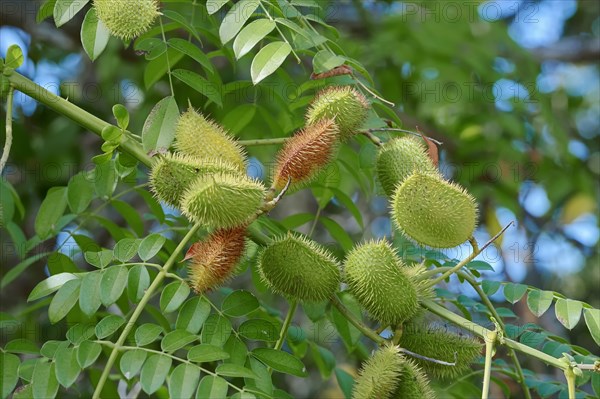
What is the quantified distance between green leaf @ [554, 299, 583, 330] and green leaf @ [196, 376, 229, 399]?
0.95m

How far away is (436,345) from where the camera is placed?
2.11 metres

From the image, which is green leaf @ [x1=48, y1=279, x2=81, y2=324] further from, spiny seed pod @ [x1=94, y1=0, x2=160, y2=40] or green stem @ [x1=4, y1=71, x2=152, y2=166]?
spiny seed pod @ [x1=94, y1=0, x2=160, y2=40]

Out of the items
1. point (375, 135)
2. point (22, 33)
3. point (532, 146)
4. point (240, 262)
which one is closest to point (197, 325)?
point (240, 262)

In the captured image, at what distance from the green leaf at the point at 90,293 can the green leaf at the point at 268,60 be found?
70 cm

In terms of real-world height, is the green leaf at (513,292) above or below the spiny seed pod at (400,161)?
below

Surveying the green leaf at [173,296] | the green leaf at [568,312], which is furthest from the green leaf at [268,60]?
the green leaf at [568,312]

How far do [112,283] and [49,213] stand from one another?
728mm

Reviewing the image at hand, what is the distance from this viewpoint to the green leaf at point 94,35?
2.28 m

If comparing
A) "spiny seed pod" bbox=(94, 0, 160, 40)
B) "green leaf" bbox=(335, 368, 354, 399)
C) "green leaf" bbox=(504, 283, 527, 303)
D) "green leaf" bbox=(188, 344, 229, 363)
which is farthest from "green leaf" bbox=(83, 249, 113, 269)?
"green leaf" bbox=(504, 283, 527, 303)

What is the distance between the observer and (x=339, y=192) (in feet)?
9.49

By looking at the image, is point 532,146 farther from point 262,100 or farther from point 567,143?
point 262,100

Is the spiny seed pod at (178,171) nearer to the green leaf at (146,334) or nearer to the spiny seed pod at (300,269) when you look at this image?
the spiny seed pod at (300,269)

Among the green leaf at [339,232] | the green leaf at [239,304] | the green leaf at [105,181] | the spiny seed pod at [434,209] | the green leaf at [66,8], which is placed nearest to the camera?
the spiny seed pod at [434,209]

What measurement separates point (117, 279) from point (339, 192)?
41.5 inches
